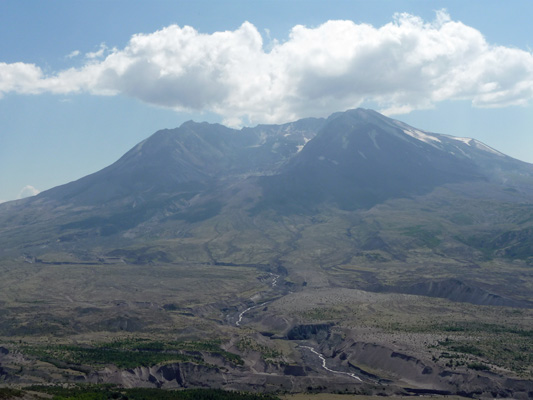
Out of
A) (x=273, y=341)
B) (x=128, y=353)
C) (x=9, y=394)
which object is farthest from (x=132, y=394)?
(x=273, y=341)

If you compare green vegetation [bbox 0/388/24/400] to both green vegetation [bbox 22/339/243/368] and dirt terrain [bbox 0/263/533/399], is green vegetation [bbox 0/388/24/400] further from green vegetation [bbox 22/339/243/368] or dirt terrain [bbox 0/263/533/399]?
green vegetation [bbox 22/339/243/368]

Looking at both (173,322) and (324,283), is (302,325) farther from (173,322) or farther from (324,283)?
(324,283)

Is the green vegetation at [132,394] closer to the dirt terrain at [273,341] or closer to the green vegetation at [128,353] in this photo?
the dirt terrain at [273,341]

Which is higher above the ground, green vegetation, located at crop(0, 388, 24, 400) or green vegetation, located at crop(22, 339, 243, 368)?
green vegetation, located at crop(0, 388, 24, 400)

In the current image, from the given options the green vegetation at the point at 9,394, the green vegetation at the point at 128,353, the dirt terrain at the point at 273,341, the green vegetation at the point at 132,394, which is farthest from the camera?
the green vegetation at the point at 128,353

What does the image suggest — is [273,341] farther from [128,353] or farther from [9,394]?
[9,394]

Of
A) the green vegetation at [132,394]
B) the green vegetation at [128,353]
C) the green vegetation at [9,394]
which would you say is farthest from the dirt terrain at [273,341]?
the green vegetation at [9,394]

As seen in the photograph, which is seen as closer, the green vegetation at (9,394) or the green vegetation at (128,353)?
the green vegetation at (9,394)

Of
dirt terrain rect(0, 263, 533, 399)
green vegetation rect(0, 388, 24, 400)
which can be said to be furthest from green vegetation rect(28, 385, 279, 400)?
dirt terrain rect(0, 263, 533, 399)

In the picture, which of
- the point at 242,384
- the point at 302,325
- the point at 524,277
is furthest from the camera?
the point at 524,277

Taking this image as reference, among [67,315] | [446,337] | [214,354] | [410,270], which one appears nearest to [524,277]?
[410,270]

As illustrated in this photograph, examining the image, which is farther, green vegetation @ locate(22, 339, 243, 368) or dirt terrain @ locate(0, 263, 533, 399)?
green vegetation @ locate(22, 339, 243, 368)
